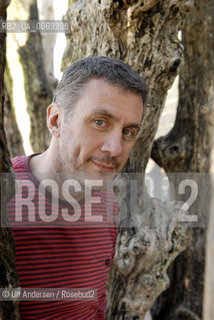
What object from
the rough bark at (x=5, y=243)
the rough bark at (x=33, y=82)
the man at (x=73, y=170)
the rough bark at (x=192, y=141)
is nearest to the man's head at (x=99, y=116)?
the man at (x=73, y=170)

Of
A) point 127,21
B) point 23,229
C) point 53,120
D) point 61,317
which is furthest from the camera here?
point 127,21

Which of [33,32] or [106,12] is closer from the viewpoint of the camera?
[106,12]

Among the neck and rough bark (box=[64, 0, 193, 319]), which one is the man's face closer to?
the neck

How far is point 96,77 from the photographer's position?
60.5 inches

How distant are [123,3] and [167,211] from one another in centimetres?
126

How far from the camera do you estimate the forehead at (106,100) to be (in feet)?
4.91

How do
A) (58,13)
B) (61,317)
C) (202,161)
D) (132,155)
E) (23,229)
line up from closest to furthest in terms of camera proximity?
(23,229) → (61,317) → (132,155) → (202,161) → (58,13)

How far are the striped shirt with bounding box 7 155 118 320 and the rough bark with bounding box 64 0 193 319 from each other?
34 centimetres

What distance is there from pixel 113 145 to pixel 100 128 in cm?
9

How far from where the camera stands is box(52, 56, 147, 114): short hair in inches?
60.1

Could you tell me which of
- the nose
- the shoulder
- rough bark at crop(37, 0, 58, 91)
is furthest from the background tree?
rough bark at crop(37, 0, 58, 91)

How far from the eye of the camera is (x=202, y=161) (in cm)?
287

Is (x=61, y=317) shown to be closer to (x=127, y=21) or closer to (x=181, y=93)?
(x=127, y=21)

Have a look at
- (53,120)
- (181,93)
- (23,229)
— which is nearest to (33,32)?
(181,93)
